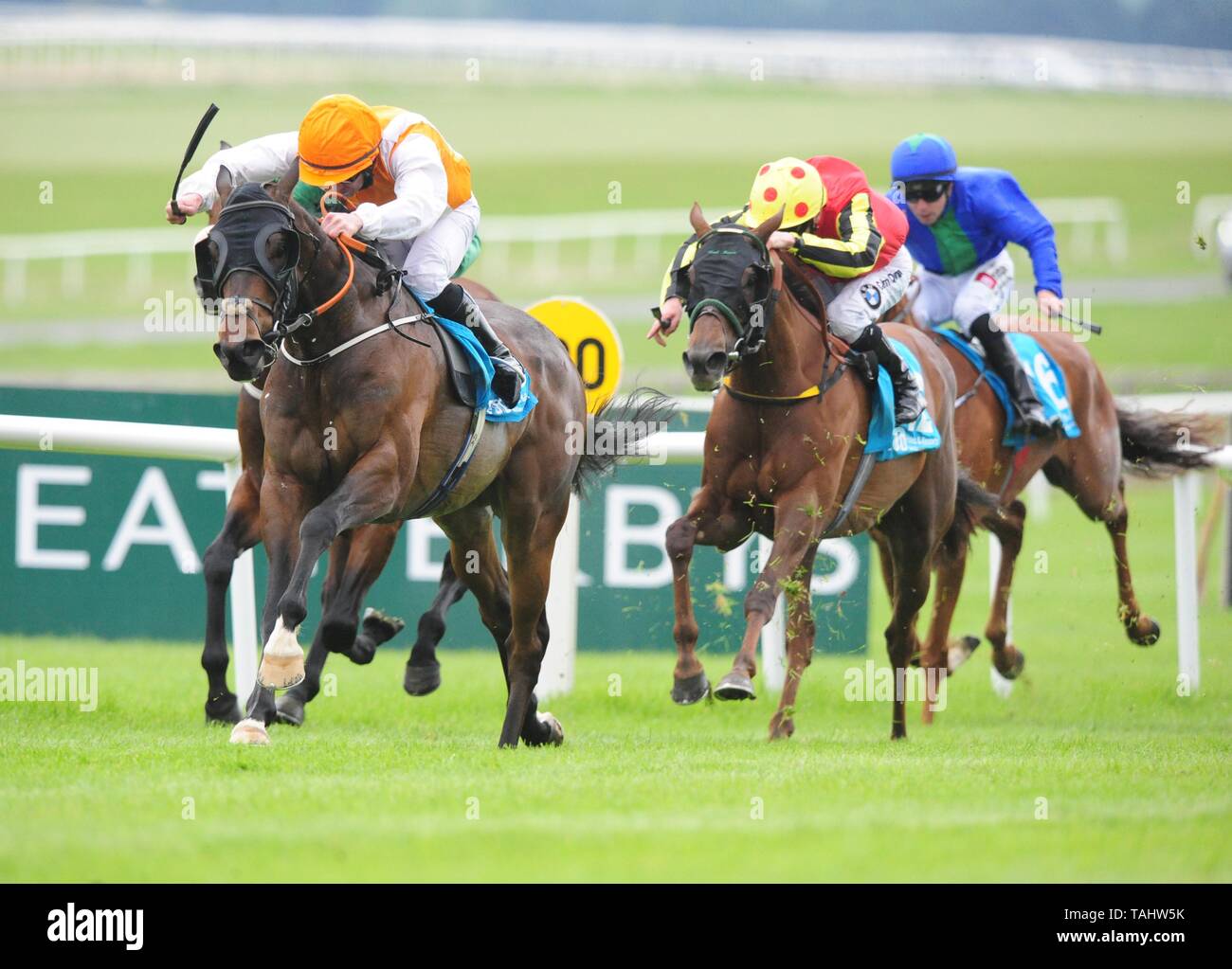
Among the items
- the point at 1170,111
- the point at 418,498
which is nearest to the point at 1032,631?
the point at 418,498

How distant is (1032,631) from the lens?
11.8 metres

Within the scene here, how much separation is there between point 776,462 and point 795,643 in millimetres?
891

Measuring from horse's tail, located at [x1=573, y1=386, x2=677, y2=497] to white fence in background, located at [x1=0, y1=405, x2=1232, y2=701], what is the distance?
51cm

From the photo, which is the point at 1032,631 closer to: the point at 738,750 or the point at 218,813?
the point at 738,750

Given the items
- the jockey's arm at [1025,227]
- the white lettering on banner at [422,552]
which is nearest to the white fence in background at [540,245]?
the white lettering on banner at [422,552]

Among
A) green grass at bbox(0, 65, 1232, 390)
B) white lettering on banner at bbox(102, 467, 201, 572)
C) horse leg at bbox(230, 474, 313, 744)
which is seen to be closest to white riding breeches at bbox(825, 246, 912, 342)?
horse leg at bbox(230, 474, 313, 744)

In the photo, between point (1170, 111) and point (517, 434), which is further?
point (1170, 111)

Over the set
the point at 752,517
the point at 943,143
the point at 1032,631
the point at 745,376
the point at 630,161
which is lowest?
the point at 1032,631

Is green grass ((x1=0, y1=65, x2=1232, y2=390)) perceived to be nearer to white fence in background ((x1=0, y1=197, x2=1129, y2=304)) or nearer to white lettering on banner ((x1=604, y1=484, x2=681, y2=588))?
white fence in background ((x1=0, y1=197, x2=1129, y2=304))

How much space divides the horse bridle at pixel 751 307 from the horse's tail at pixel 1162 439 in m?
3.36

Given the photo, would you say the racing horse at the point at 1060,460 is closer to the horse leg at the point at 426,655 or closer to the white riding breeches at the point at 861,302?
the white riding breeches at the point at 861,302

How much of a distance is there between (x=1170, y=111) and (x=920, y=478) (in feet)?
137

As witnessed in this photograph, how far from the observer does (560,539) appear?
808 centimetres
